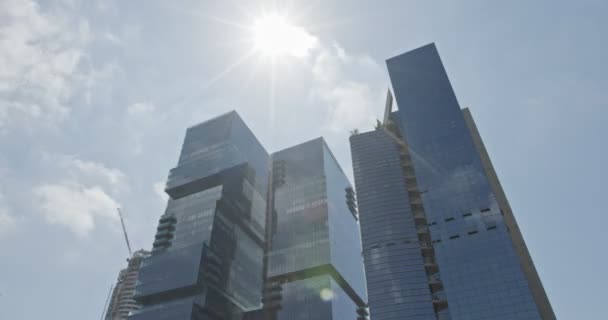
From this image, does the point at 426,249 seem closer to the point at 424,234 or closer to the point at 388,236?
the point at 424,234

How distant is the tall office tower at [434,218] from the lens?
112m

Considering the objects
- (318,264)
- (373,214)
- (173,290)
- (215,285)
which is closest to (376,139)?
(373,214)

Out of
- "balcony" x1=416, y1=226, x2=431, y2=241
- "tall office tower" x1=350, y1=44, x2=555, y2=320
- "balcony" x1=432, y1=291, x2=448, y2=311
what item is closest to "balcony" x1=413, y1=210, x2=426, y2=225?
"tall office tower" x1=350, y1=44, x2=555, y2=320

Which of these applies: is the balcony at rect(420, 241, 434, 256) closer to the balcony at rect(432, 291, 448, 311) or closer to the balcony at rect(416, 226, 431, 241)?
the balcony at rect(416, 226, 431, 241)

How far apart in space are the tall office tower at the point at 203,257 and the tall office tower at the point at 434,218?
2275 inches

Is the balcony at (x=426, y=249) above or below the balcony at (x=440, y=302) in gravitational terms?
above

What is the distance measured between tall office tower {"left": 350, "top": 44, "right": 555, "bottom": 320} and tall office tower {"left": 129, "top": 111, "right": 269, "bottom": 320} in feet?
190

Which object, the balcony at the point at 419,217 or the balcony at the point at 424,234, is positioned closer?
the balcony at the point at 424,234

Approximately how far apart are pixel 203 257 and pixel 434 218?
84034 millimetres

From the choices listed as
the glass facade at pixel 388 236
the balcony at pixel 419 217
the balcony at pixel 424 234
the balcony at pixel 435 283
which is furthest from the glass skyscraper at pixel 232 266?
the balcony at pixel 419 217

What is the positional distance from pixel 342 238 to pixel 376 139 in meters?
48.2

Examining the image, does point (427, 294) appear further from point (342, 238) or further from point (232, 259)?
point (232, 259)

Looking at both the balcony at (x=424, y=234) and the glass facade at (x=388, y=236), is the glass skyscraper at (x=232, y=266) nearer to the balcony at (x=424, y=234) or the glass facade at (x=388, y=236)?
the glass facade at (x=388, y=236)

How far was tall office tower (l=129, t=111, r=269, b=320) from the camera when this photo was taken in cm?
16062
